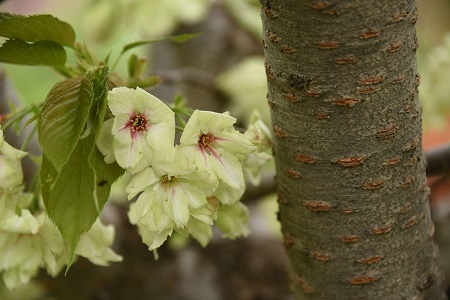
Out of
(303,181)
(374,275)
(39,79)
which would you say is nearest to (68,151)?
(303,181)

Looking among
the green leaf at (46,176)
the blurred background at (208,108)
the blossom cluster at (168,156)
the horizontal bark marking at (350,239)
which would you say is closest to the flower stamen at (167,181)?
the blossom cluster at (168,156)

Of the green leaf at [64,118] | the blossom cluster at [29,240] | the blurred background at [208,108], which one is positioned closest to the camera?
the green leaf at [64,118]

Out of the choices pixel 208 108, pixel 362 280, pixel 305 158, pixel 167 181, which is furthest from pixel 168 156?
pixel 208 108

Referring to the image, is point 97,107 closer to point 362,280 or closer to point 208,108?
point 362,280

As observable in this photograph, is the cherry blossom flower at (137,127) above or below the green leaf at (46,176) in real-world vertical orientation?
above

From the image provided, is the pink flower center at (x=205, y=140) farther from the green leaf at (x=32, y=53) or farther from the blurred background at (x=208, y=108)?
the blurred background at (x=208, y=108)

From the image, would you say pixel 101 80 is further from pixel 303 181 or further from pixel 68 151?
pixel 303 181
